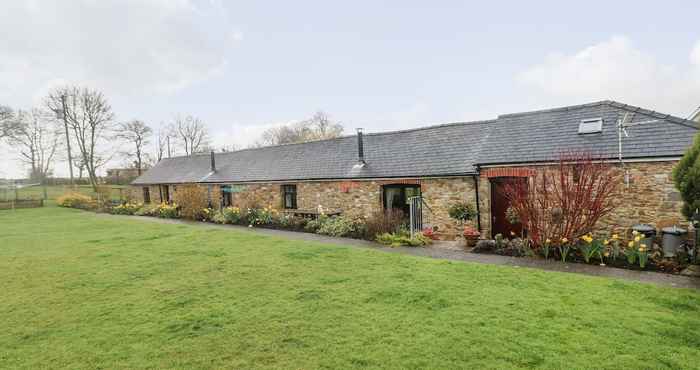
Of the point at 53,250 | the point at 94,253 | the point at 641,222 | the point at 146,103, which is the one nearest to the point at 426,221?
the point at 641,222

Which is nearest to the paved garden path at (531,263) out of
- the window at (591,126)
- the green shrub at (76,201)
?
the window at (591,126)

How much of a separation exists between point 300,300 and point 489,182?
297 inches

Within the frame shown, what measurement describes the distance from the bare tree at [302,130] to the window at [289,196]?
3150 centimetres

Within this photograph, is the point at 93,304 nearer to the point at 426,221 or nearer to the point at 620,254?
the point at 426,221

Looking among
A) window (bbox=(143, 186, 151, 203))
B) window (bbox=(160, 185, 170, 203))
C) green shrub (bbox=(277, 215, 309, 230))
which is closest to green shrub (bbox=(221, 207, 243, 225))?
green shrub (bbox=(277, 215, 309, 230))

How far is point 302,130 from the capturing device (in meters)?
50.5

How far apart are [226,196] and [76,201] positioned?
18.8 m

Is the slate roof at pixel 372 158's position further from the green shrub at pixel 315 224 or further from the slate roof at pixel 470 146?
the green shrub at pixel 315 224

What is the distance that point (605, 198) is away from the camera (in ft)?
26.8

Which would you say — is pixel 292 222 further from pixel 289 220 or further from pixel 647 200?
pixel 647 200

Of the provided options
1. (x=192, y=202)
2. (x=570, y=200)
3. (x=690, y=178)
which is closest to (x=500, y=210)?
(x=570, y=200)

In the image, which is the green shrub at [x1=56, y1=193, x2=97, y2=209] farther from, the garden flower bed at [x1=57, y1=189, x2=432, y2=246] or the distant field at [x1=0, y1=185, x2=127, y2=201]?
the garden flower bed at [x1=57, y1=189, x2=432, y2=246]

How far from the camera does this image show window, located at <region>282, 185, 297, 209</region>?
16281mm

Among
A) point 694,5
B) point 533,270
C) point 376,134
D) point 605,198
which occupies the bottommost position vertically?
point 533,270
